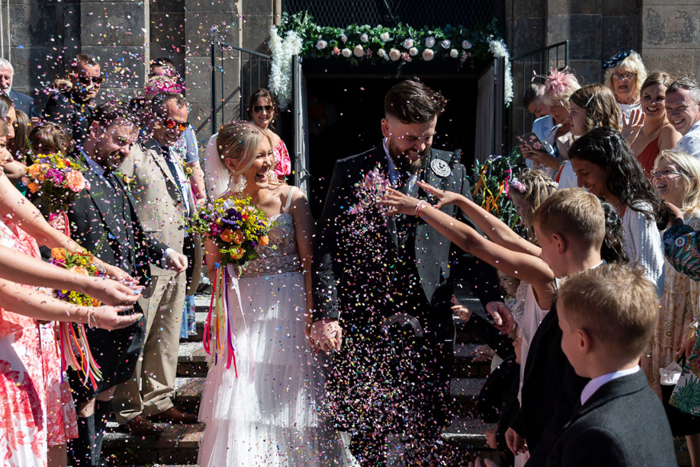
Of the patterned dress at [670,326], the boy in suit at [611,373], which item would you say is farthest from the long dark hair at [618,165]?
the boy in suit at [611,373]

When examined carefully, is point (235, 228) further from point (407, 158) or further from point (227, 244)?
point (407, 158)

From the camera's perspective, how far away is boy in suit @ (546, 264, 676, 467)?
1745mm

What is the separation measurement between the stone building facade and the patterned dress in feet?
16.3

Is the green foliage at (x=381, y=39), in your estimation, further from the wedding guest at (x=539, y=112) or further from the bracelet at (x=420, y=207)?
the bracelet at (x=420, y=207)

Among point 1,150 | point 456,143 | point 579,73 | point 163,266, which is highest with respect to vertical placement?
point 579,73

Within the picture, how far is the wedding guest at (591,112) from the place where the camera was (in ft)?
13.7

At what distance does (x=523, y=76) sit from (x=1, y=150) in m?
6.80

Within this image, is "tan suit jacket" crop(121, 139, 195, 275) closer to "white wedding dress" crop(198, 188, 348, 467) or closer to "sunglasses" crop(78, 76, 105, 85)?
"white wedding dress" crop(198, 188, 348, 467)

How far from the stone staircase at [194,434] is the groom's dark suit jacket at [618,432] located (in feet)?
7.40

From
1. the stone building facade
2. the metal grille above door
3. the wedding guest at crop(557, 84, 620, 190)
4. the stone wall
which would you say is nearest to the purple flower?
the wedding guest at crop(557, 84, 620, 190)

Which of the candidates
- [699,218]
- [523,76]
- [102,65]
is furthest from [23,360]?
[523,76]

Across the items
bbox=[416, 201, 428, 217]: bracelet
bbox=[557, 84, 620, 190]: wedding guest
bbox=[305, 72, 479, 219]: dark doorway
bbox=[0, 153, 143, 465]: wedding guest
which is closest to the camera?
bbox=[0, 153, 143, 465]: wedding guest

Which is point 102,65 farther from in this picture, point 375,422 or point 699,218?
point 699,218

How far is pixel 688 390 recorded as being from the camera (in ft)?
10.7
